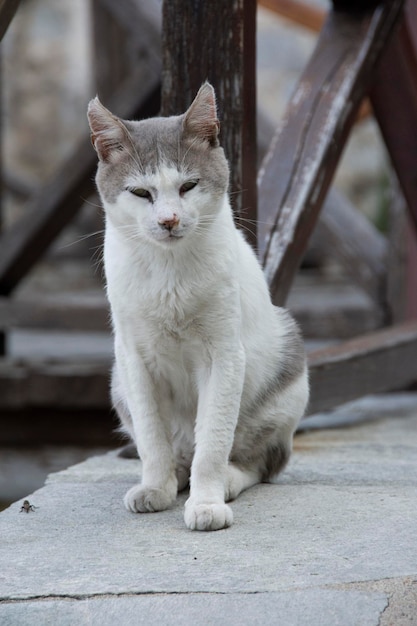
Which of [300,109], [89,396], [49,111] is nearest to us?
[300,109]

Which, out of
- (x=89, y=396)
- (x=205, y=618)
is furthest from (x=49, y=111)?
(x=205, y=618)

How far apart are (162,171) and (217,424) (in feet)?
2.28

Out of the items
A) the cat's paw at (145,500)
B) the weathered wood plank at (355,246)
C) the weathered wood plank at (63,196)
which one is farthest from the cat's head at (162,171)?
the weathered wood plank at (355,246)

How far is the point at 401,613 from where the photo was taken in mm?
1803

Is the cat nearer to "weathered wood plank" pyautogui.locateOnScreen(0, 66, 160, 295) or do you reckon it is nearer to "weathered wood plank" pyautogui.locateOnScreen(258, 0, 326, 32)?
"weathered wood plank" pyautogui.locateOnScreen(0, 66, 160, 295)

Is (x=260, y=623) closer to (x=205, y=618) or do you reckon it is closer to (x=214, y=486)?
(x=205, y=618)

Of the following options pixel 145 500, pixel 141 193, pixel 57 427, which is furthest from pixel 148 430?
pixel 57 427

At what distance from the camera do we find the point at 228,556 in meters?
2.11

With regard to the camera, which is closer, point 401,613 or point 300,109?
point 401,613

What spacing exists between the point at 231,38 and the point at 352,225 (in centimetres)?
291

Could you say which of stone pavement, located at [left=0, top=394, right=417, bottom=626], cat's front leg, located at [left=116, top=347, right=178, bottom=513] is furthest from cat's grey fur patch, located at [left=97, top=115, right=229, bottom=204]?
stone pavement, located at [left=0, top=394, right=417, bottom=626]

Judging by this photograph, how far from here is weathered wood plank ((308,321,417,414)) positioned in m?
3.88

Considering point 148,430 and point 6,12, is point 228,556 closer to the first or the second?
point 148,430

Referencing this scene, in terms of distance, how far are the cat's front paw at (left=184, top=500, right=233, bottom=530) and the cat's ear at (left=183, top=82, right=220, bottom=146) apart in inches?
39.9
